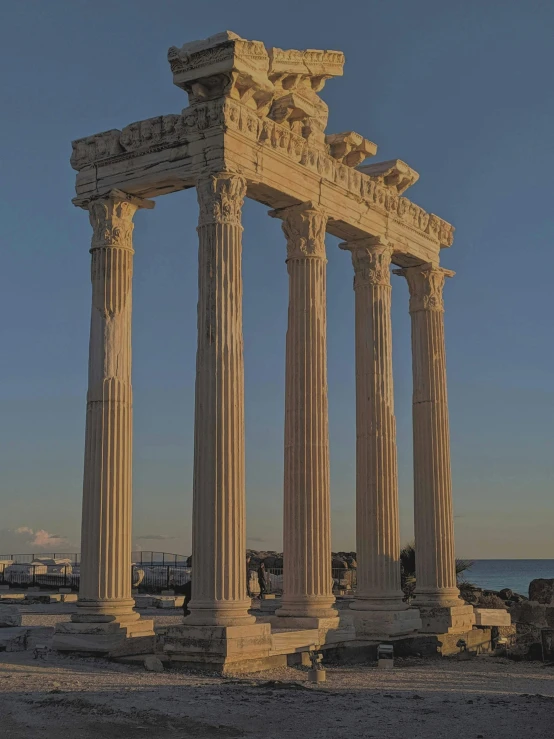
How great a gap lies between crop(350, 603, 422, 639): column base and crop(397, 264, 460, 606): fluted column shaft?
346 cm

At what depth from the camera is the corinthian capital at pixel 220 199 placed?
2450 centimetres

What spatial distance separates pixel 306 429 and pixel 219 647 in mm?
6779

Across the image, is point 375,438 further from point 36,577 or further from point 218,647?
point 36,577

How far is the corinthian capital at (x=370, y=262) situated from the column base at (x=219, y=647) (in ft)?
38.8

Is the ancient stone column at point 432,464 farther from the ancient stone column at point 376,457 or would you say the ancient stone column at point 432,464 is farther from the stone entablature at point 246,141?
the stone entablature at point 246,141

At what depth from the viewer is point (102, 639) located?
2436 centimetres

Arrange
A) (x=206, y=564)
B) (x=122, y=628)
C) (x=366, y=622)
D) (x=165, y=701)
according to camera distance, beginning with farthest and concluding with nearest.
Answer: (x=366, y=622)
(x=122, y=628)
(x=206, y=564)
(x=165, y=701)

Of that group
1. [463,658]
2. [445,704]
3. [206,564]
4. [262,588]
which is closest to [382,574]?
[463,658]

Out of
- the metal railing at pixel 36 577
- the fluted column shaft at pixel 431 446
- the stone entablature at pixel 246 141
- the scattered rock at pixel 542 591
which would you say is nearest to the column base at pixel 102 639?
the stone entablature at pixel 246 141

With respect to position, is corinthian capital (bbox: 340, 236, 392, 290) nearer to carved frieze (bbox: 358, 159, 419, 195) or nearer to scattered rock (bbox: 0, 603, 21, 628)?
carved frieze (bbox: 358, 159, 419, 195)

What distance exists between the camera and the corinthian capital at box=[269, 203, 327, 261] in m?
27.8

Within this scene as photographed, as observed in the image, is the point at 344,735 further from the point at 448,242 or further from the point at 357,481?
the point at 448,242

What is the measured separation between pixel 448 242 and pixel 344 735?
22.5 metres

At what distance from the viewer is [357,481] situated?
99.6ft
